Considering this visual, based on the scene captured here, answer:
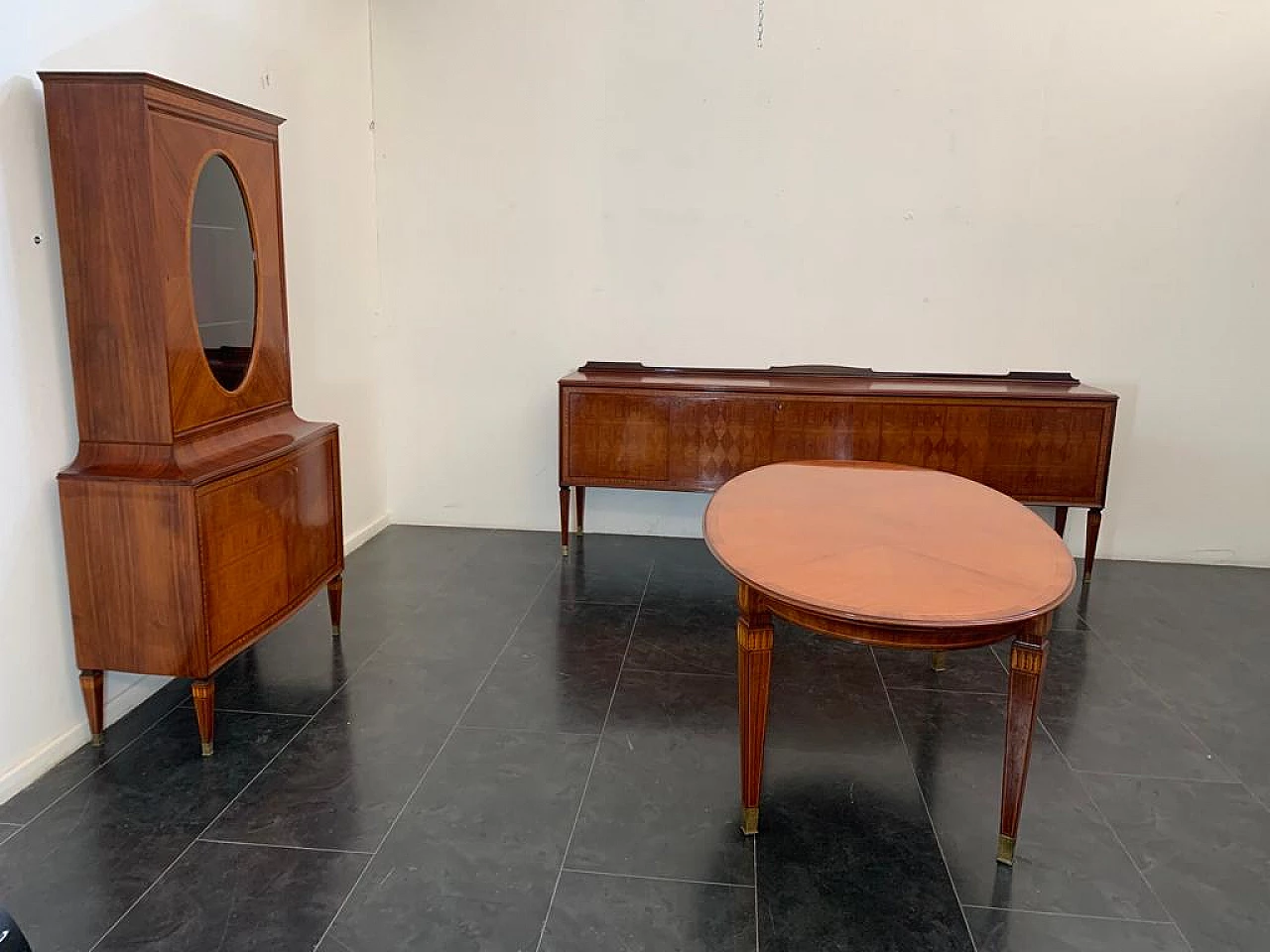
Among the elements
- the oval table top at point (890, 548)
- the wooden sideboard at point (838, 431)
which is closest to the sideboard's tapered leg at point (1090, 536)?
the wooden sideboard at point (838, 431)

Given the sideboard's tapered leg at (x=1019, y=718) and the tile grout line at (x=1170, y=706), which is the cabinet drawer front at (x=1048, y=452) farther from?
the sideboard's tapered leg at (x=1019, y=718)

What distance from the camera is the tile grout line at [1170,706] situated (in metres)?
2.38

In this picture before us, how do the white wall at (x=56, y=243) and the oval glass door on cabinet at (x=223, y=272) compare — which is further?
the oval glass door on cabinet at (x=223, y=272)

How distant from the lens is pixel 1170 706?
9.29 feet

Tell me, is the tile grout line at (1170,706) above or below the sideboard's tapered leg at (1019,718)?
below

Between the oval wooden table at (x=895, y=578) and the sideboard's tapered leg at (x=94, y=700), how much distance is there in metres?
1.70

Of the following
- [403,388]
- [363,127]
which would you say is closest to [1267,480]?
[403,388]

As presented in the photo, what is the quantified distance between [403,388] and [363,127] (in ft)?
4.04

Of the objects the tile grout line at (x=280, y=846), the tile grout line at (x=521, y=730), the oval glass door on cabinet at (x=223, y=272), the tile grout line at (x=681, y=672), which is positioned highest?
the oval glass door on cabinet at (x=223, y=272)

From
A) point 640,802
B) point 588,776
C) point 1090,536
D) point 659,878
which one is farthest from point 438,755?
point 1090,536

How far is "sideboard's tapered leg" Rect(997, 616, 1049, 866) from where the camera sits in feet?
6.23

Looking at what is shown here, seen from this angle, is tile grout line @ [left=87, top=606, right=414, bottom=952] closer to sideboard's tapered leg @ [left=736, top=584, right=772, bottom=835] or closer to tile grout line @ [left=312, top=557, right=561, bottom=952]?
tile grout line @ [left=312, top=557, right=561, bottom=952]

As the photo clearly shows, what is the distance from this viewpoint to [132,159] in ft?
7.14

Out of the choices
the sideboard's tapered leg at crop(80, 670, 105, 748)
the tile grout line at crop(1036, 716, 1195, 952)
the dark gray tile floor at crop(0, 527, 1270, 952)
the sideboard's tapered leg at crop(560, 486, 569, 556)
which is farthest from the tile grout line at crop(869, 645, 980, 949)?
the sideboard's tapered leg at crop(80, 670, 105, 748)
